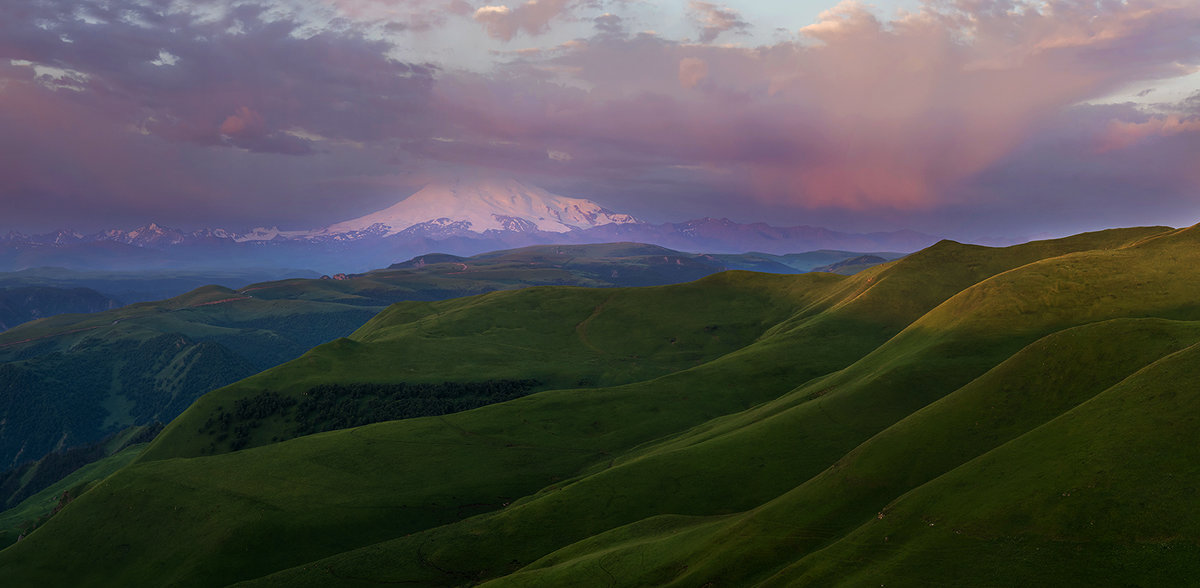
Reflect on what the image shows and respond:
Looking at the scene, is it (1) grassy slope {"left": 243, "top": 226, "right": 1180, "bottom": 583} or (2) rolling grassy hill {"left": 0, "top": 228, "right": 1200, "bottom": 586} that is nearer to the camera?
(2) rolling grassy hill {"left": 0, "top": 228, "right": 1200, "bottom": 586}

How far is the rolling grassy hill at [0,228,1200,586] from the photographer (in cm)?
5403

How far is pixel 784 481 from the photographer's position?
104062 mm

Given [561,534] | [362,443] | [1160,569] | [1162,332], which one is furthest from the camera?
[362,443]

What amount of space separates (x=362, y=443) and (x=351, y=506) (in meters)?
32.8

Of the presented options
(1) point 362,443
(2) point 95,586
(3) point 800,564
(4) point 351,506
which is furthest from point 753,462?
(2) point 95,586

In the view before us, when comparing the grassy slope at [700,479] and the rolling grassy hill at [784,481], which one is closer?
the rolling grassy hill at [784,481]

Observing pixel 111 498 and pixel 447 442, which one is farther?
pixel 447 442

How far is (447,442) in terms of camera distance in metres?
169

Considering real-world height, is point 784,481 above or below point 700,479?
above

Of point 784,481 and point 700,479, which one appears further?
point 700,479

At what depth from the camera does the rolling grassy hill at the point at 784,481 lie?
177 ft

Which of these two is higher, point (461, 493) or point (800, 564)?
point (800, 564)

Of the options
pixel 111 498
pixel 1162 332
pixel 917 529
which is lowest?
pixel 111 498

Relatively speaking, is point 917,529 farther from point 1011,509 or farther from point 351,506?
point 351,506
